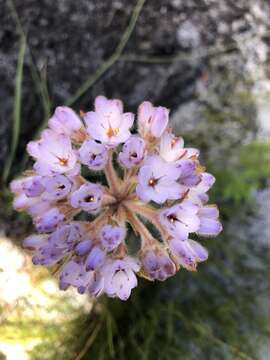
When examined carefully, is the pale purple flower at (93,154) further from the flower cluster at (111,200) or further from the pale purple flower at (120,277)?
the pale purple flower at (120,277)

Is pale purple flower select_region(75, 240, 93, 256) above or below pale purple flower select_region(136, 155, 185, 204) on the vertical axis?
below

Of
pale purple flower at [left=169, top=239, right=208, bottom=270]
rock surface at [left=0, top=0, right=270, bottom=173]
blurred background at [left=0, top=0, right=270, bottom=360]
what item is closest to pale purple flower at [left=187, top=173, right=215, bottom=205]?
pale purple flower at [left=169, top=239, right=208, bottom=270]

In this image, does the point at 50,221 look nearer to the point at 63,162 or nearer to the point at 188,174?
the point at 63,162

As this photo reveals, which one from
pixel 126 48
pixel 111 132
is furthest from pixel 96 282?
pixel 126 48

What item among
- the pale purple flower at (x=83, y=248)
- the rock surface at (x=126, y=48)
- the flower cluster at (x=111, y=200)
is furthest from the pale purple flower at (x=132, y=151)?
the rock surface at (x=126, y=48)

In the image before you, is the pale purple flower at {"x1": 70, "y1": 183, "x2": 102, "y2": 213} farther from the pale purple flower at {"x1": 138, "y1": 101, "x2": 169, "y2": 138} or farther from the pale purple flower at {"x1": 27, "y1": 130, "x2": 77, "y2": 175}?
the pale purple flower at {"x1": 138, "y1": 101, "x2": 169, "y2": 138}

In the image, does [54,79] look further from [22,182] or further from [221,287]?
[221,287]
